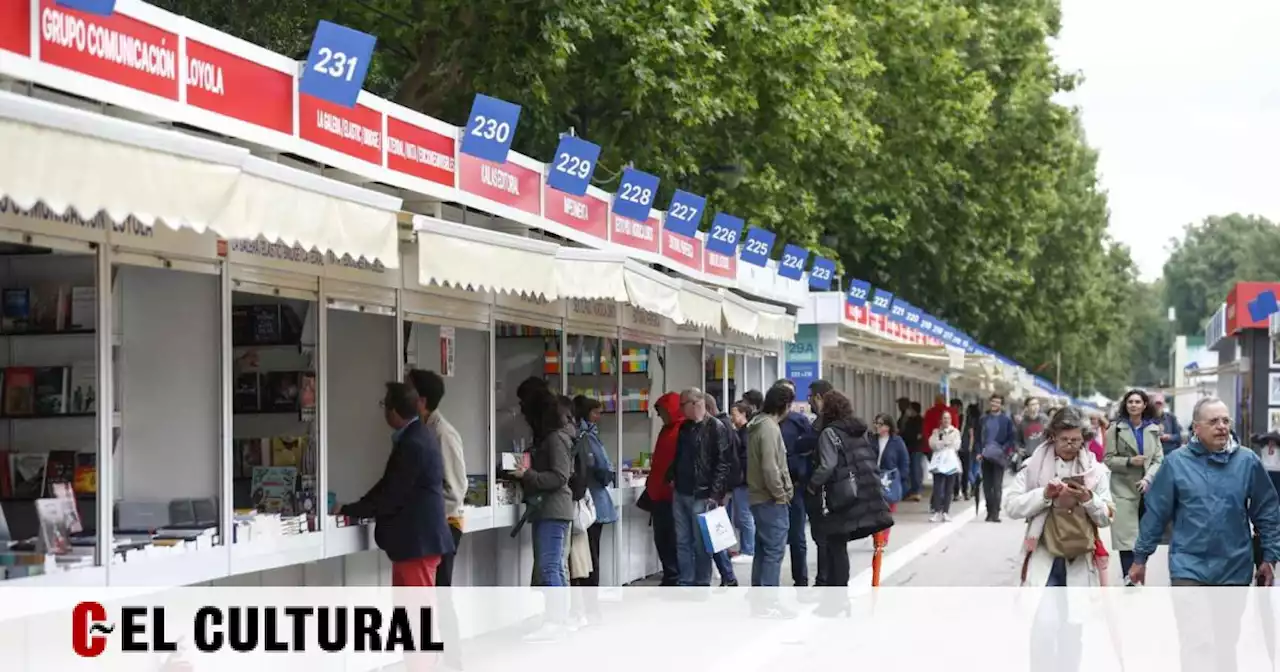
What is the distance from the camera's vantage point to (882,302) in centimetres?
3278

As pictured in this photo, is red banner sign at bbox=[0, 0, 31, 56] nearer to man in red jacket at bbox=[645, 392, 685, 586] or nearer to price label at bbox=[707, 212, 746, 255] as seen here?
man in red jacket at bbox=[645, 392, 685, 586]

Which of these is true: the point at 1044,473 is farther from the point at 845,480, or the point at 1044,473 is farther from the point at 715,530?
the point at 715,530

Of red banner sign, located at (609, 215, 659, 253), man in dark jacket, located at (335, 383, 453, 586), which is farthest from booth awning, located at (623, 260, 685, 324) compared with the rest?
man in dark jacket, located at (335, 383, 453, 586)

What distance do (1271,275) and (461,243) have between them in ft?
472

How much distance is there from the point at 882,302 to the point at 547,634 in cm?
2060

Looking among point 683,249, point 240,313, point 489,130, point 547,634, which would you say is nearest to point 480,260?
point 240,313

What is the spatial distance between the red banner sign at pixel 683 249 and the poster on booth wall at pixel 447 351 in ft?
17.2

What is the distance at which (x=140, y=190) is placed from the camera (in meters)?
6.84

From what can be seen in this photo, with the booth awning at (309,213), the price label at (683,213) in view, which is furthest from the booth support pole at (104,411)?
the price label at (683,213)

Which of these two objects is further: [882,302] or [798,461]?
[882,302]

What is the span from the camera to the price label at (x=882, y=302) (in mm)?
31938

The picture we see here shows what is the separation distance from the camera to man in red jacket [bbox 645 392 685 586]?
1538 cm

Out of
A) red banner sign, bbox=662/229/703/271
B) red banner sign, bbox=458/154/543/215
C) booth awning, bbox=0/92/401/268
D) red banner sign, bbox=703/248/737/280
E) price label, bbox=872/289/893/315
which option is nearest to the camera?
booth awning, bbox=0/92/401/268

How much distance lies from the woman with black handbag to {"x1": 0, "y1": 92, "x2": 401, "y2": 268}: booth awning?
18.8 feet
